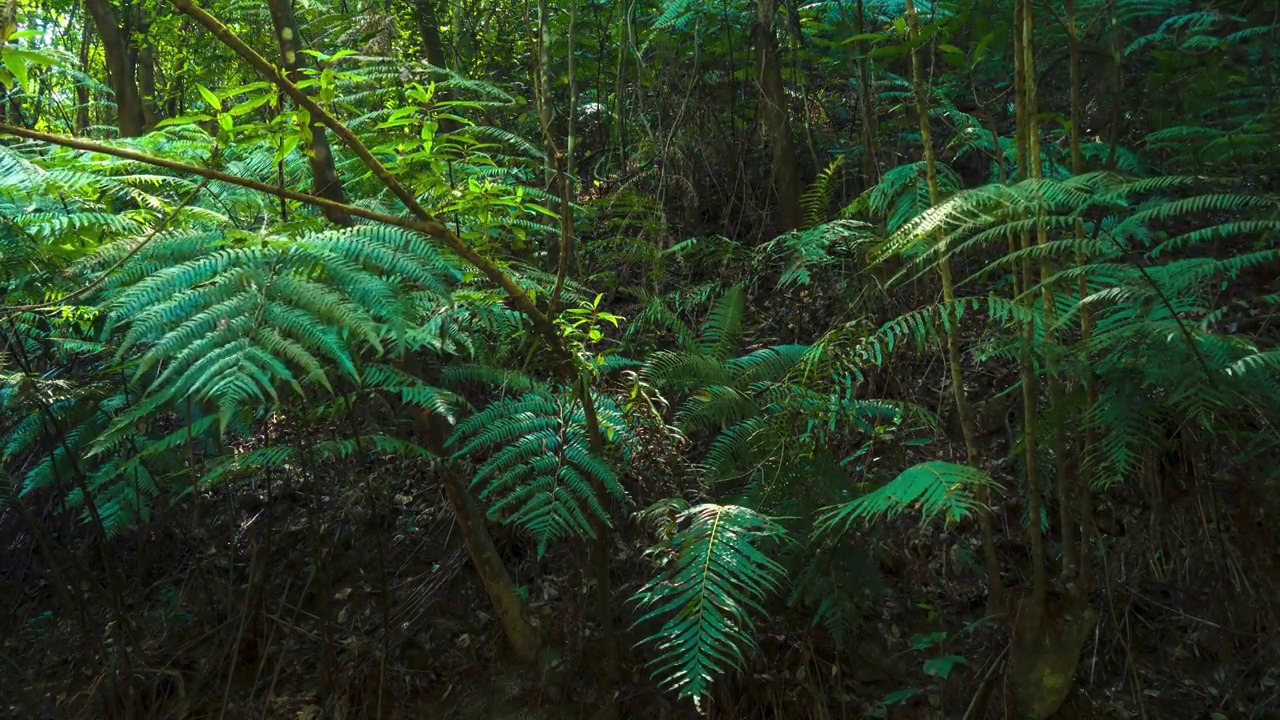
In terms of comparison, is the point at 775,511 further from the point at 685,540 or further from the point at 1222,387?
the point at 1222,387

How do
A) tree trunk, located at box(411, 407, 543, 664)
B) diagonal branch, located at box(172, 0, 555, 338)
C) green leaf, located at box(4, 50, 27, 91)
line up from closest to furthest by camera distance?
1. green leaf, located at box(4, 50, 27, 91)
2. diagonal branch, located at box(172, 0, 555, 338)
3. tree trunk, located at box(411, 407, 543, 664)

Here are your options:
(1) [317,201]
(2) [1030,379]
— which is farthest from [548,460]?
(2) [1030,379]

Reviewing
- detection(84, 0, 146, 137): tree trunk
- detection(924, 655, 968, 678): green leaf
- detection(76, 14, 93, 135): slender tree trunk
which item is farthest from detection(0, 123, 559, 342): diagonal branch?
detection(76, 14, 93, 135): slender tree trunk

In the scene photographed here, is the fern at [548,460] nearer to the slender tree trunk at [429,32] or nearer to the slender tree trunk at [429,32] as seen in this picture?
the slender tree trunk at [429,32]

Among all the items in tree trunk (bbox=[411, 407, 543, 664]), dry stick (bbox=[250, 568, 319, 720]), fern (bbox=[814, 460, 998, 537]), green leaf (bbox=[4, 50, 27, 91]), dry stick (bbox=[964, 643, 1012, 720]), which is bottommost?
dry stick (bbox=[964, 643, 1012, 720])

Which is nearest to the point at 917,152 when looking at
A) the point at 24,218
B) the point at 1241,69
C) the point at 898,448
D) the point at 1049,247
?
the point at 1241,69

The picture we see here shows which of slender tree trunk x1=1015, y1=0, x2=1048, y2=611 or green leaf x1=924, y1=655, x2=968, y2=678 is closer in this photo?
slender tree trunk x1=1015, y1=0, x2=1048, y2=611

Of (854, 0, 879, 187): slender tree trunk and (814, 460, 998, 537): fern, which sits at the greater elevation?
(854, 0, 879, 187): slender tree trunk

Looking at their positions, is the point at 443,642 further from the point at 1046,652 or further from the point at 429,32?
the point at 429,32

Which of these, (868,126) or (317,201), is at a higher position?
(317,201)

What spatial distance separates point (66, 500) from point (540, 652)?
1757 mm

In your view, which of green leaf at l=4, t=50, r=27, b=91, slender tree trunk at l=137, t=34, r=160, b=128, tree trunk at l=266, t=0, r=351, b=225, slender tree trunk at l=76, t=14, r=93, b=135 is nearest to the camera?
green leaf at l=4, t=50, r=27, b=91

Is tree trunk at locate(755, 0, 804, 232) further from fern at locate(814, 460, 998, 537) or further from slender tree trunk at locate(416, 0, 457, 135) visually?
fern at locate(814, 460, 998, 537)

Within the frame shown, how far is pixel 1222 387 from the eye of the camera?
196cm
